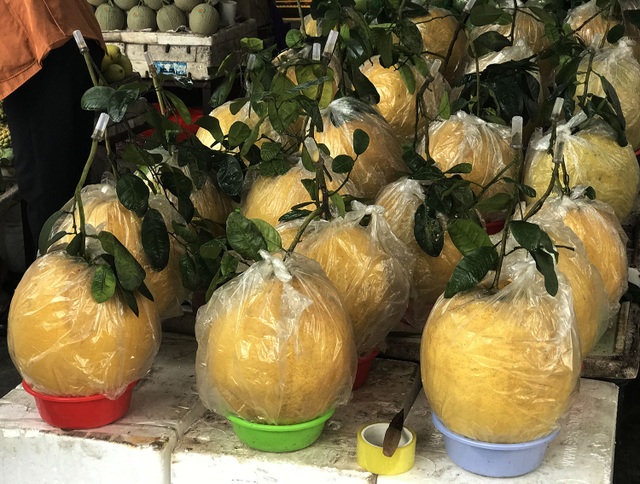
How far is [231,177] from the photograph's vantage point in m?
1.67

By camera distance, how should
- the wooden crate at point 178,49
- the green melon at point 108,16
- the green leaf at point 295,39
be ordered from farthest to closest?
the green melon at point 108,16
the wooden crate at point 178,49
the green leaf at point 295,39

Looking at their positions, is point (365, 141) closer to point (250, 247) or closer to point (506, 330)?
point (250, 247)

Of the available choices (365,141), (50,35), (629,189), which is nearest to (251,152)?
(365,141)

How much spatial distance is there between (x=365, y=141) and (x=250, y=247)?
0.35 m

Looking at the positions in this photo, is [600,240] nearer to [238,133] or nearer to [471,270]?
[471,270]

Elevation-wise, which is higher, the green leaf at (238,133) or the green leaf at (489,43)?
the green leaf at (238,133)

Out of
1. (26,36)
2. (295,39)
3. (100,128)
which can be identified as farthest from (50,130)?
(100,128)

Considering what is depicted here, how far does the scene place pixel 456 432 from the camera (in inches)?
50.1

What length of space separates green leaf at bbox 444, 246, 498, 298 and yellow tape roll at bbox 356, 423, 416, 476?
0.79ft

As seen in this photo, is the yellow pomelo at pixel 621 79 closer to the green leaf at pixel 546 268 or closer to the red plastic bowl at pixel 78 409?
the green leaf at pixel 546 268

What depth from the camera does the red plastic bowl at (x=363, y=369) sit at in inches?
59.7

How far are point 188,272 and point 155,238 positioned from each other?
9 centimetres

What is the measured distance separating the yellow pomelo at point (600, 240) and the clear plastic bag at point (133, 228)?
0.73 meters

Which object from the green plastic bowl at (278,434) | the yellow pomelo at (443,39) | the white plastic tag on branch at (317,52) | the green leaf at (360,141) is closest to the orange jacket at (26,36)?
the yellow pomelo at (443,39)
